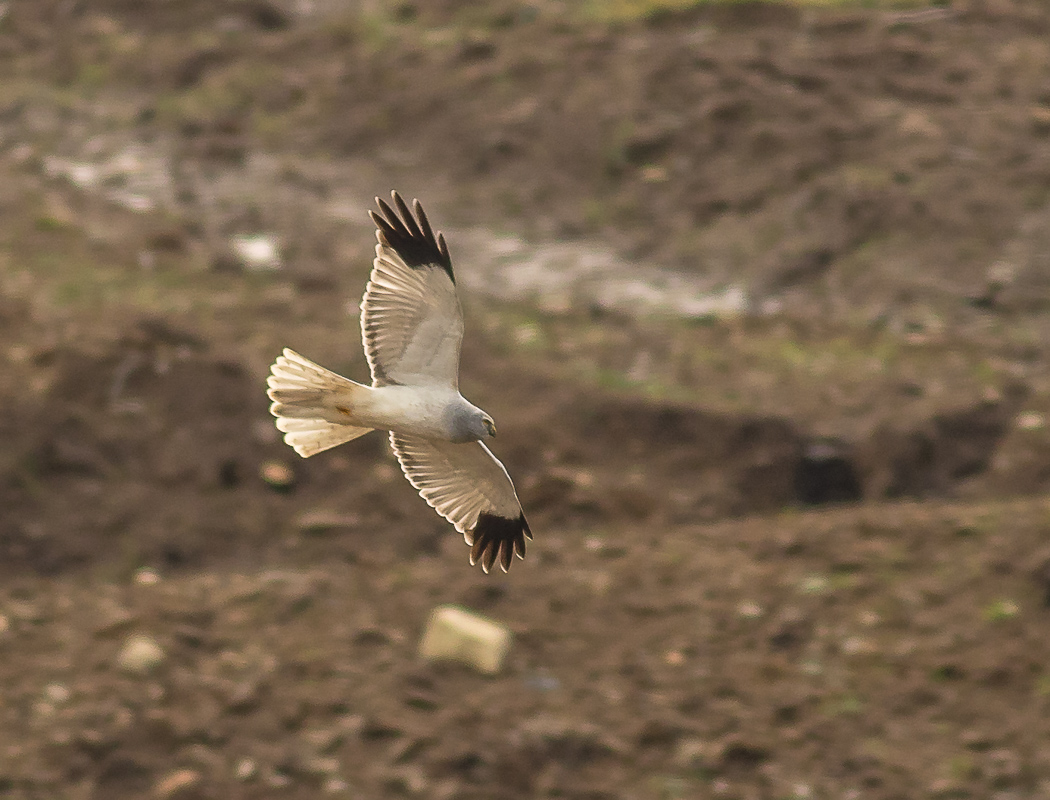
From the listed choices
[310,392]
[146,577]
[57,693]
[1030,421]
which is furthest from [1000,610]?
[57,693]

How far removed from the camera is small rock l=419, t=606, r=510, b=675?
9320 millimetres

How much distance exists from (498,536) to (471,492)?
245 mm

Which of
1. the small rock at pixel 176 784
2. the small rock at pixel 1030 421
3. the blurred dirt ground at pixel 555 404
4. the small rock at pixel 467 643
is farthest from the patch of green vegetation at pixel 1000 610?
the small rock at pixel 176 784

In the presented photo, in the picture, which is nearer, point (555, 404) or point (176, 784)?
point (176, 784)

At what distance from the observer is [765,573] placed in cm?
1010

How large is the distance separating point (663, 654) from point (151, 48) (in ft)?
35.5

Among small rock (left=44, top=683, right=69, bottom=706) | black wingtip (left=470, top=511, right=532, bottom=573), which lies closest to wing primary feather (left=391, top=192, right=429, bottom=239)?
black wingtip (left=470, top=511, right=532, bottom=573)

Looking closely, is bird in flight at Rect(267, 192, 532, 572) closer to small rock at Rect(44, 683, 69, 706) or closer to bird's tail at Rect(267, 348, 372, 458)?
bird's tail at Rect(267, 348, 372, 458)

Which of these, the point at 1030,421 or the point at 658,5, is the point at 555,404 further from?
the point at 658,5

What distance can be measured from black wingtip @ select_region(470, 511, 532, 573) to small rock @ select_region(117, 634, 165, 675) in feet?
10.2

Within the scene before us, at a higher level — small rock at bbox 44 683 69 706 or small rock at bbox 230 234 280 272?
small rock at bbox 230 234 280 272

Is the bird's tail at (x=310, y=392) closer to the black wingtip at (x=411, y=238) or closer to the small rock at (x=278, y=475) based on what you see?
the black wingtip at (x=411, y=238)

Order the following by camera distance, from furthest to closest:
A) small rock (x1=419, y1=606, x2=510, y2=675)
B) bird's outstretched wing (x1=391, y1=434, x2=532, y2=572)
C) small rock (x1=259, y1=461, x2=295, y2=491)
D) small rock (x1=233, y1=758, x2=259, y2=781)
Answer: small rock (x1=259, y1=461, x2=295, y2=491) < small rock (x1=419, y1=606, x2=510, y2=675) < small rock (x1=233, y1=758, x2=259, y2=781) < bird's outstretched wing (x1=391, y1=434, x2=532, y2=572)

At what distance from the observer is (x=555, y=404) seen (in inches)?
460
